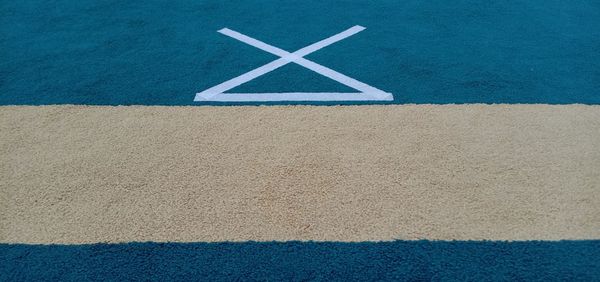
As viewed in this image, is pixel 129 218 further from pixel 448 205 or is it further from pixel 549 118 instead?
pixel 549 118

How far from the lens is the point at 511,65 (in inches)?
157

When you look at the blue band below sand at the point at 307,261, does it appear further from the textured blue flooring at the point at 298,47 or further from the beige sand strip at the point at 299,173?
the textured blue flooring at the point at 298,47

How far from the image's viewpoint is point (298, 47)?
4.35m

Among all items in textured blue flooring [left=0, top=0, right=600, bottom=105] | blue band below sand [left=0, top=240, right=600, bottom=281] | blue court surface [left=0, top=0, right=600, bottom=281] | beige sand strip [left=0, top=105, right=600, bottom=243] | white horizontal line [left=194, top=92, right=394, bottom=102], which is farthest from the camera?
textured blue flooring [left=0, top=0, right=600, bottom=105]

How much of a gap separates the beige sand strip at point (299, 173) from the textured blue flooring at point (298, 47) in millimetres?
287

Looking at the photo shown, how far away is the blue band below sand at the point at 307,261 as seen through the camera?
2.21 m

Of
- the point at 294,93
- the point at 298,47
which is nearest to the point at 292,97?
the point at 294,93

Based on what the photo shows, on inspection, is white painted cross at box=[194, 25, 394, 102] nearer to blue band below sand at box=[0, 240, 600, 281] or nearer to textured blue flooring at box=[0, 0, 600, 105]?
textured blue flooring at box=[0, 0, 600, 105]

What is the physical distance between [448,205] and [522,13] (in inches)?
132

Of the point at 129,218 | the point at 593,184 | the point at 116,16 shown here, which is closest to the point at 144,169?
the point at 129,218

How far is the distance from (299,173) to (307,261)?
65 centimetres

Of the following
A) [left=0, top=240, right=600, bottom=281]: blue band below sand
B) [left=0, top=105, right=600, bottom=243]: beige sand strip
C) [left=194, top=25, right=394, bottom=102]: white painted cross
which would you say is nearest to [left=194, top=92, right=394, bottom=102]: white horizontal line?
[left=194, top=25, right=394, bottom=102]: white painted cross

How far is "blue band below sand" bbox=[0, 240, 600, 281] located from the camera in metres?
2.21

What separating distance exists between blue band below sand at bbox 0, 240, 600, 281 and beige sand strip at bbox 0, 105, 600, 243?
0.20 ft
